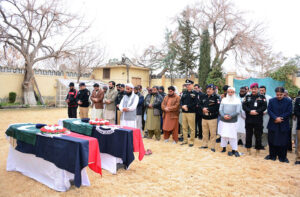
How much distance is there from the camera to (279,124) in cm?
502

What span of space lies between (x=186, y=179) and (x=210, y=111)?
7.61ft

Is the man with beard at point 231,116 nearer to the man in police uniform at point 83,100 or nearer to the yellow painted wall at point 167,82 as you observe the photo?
the man in police uniform at point 83,100

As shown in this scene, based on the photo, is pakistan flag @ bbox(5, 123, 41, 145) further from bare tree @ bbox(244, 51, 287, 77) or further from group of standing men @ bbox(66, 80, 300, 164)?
bare tree @ bbox(244, 51, 287, 77)

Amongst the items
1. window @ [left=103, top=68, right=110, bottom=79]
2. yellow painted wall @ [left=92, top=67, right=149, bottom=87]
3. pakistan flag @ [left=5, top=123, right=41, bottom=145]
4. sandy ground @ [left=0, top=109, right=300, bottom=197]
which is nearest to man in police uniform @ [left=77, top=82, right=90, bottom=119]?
sandy ground @ [left=0, top=109, right=300, bottom=197]

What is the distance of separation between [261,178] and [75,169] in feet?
10.6

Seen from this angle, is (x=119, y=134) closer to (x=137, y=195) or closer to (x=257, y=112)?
(x=137, y=195)

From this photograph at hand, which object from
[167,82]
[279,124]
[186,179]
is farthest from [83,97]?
[167,82]

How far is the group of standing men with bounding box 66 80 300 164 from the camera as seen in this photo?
16.6ft

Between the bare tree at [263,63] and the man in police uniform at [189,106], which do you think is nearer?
the man in police uniform at [189,106]

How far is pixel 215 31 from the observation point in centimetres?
2016

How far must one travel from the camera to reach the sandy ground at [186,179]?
3.35 meters

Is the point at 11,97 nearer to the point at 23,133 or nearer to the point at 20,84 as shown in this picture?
the point at 20,84

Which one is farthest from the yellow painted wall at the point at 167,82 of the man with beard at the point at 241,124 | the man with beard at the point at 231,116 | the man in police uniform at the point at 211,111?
the man with beard at the point at 231,116

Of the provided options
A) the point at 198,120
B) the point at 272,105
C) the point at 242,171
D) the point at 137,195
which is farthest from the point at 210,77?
the point at 137,195
